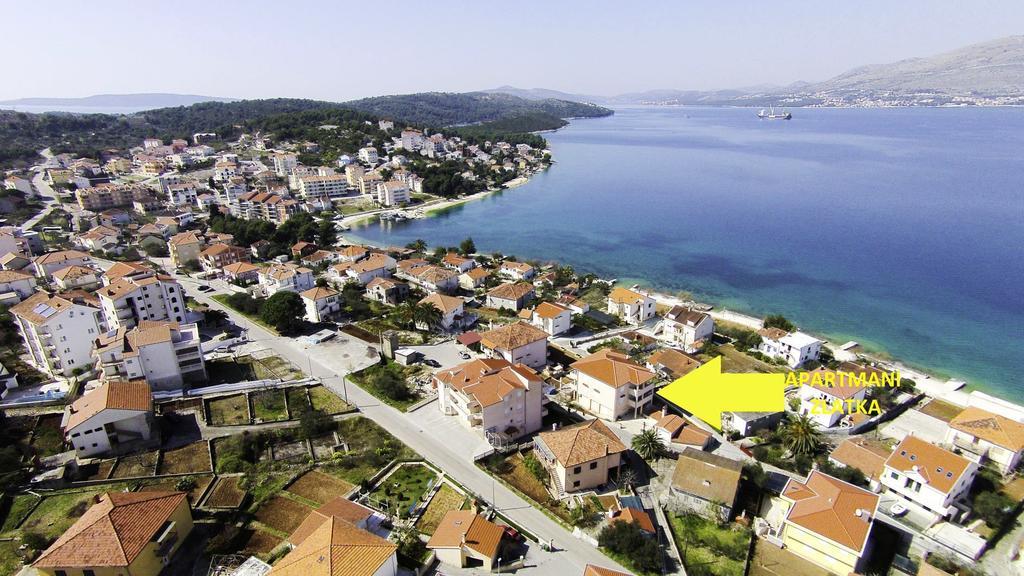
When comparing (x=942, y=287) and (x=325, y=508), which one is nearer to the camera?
(x=325, y=508)

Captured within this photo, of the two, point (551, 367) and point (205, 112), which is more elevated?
point (205, 112)

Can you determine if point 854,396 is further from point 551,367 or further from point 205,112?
point 205,112

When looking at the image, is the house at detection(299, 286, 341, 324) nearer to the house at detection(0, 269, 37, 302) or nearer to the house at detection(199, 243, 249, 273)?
the house at detection(199, 243, 249, 273)

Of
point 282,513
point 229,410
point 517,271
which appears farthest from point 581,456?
point 517,271

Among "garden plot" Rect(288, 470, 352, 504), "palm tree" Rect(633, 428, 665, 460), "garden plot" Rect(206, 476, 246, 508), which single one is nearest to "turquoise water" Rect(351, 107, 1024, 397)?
"palm tree" Rect(633, 428, 665, 460)

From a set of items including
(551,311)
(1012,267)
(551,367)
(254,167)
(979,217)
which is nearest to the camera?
(551,367)

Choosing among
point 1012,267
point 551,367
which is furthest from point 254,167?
point 1012,267

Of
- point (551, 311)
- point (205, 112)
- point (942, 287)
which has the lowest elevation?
point (942, 287)

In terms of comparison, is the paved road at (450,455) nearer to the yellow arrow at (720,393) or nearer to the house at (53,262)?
the yellow arrow at (720,393)

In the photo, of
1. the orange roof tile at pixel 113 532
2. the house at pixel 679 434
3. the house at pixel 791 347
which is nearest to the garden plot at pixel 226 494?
the orange roof tile at pixel 113 532
